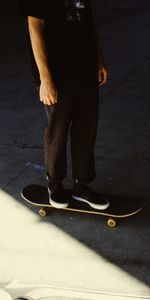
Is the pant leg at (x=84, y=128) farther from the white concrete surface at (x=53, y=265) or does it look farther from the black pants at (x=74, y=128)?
the white concrete surface at (x=53, y=265)

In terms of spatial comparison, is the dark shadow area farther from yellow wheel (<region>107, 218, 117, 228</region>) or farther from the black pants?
the black pants

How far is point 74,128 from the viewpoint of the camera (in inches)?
97.4

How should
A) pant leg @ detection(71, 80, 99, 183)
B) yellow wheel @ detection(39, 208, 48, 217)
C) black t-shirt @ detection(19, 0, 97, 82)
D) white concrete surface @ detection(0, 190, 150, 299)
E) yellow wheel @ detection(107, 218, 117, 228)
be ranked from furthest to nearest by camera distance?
yellow wheel @ detection(39, 208, 48, 217) < yellow wheel @ detection(107, 218, 117, 228) < pant leg @ detection(71, 80, 99, 183) < white concrete surface @ detection(0, 190, 150, 299) < black t-shirt @ detection(19, 0, 97, 82)

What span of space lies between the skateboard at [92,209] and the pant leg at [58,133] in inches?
7.9

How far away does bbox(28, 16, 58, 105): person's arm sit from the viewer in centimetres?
204

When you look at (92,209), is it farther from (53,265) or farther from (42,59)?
(42,59)

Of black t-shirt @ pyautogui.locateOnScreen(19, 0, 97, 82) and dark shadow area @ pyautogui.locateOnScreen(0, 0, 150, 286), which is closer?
black t-shirt @ pyautogui.locateOnScreen(19, 0, 97, 82)

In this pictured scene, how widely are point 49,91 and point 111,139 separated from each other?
1446 millimetres

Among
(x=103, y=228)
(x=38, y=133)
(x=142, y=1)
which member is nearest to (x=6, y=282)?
(x=103, y=228)

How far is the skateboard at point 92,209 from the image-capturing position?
2.52 meters

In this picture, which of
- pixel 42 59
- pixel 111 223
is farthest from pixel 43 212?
pixel 42 59

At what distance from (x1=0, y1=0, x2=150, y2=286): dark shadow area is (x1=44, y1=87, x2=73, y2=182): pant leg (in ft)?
1.14

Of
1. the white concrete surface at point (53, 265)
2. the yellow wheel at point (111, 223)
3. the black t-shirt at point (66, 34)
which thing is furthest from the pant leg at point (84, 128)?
the white concrete surface at point (53, 265)

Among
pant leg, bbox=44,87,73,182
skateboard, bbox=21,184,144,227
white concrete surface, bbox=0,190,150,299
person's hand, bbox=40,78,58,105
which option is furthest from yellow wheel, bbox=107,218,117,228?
person's hand, bbox=40,78,58,105
